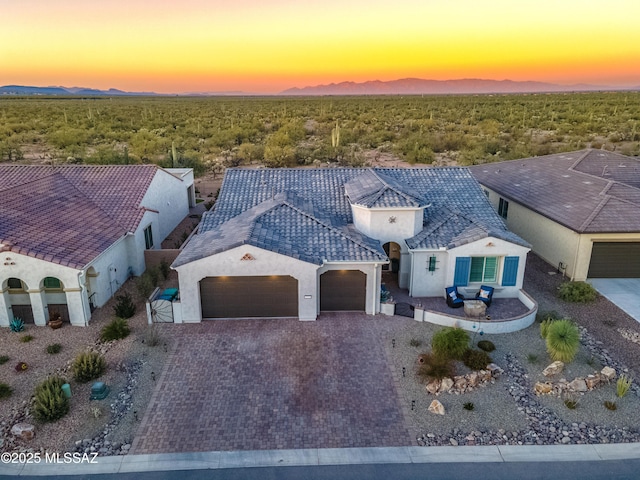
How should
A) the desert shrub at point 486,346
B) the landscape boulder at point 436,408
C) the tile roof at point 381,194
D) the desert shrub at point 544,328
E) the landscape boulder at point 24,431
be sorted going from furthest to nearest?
the tile roof at point 381,194
the desert shrub at point 544,328
the desert shrub at point 486,346
the landscape boulder at point 436,408
the landscape boulder at point 24,431

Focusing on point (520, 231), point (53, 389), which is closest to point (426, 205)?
point (520, 231)

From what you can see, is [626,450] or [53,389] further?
[53,389]

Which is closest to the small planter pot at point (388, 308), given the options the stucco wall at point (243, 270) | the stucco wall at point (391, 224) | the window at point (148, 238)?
the stucco wall at point (243, 270)

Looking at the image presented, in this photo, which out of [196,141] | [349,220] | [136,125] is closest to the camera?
[349,220]

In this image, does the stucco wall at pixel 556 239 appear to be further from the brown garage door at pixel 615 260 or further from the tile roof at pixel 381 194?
the tile roof at pixel 381 194

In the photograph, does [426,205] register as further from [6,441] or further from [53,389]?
[6,441]

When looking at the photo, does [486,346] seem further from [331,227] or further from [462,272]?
[331,227]

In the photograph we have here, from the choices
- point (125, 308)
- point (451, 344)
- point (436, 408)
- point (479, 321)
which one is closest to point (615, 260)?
point (479, 321)
